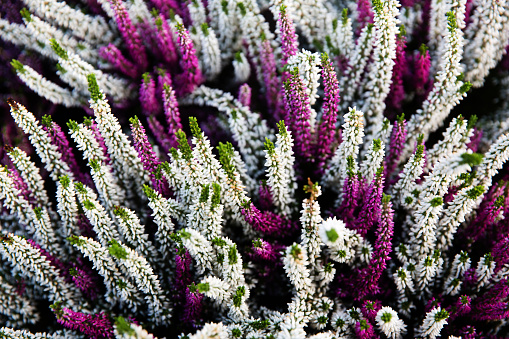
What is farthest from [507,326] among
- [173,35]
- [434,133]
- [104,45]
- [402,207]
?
[104,45]

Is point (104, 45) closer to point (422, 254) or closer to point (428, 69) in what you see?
point (428, 69)

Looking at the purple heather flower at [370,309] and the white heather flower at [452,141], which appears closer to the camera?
the purple heather flower at [370,309]

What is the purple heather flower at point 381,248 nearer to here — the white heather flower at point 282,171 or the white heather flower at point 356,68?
the white heather flower at point 282,171

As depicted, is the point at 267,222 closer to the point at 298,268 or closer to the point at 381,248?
the point at 298,268

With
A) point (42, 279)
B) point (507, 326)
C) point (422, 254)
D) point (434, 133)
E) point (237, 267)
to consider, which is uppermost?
point (434, 133)

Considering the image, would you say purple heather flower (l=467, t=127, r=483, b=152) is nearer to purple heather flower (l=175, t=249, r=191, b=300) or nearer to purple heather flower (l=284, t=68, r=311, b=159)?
purple heather flower (l=284, t=68, r=311, b=159)

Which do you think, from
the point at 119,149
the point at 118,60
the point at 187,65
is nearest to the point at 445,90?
the point at 187,65

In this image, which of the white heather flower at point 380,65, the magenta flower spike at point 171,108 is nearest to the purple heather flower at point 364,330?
the white heather flower at point 380,65
